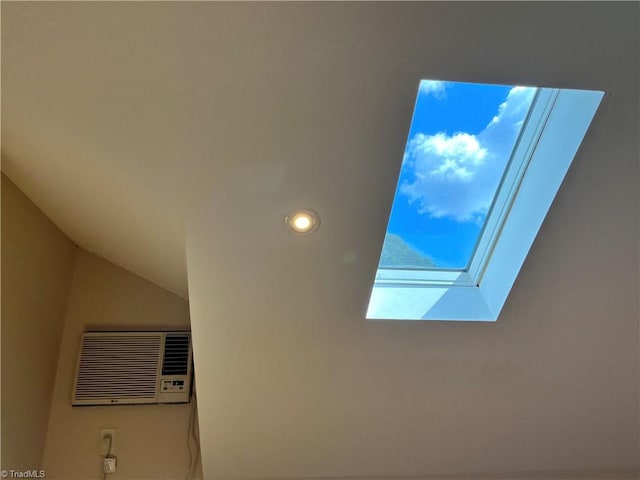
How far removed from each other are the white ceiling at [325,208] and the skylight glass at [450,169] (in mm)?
258

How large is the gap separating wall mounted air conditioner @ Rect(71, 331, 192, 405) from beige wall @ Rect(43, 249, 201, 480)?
0.18ft

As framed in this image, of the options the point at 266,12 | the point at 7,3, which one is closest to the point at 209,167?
the point at 266,12

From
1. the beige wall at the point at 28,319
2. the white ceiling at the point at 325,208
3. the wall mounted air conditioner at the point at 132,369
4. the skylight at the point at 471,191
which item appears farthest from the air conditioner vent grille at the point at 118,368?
the skylight at the point at 471,191

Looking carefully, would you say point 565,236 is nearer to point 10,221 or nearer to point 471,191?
point 471,191

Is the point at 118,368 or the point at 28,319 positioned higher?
the point at 28,319

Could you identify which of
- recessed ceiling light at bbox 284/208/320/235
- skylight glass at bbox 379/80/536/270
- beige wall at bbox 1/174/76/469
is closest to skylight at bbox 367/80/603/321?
skylight glass at bbox 379/80/536/270

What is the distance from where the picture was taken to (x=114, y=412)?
210 cm

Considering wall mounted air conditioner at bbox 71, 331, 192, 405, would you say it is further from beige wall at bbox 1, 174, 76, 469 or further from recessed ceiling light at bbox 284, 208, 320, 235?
recessed ceiling light at bbox 284, 208, 320, 235

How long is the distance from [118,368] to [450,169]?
1.74 m

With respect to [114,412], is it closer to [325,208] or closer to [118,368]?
[118,368]

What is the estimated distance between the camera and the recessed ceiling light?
4.48 feet

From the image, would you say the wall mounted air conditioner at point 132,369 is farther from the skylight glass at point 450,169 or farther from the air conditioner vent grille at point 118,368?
the skylight glass at point 450,169

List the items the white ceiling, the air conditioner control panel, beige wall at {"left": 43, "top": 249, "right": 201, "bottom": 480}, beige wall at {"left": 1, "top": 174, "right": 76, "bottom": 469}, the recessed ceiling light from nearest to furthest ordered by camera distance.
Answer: the white ceiling < the recessed ceiling light < beige wall at {"left": 1, "top": 174, "right": 76, "bottom": 469} < beige wall at {"left": 43, "top": 249, "right": 201, "bottom": 480} < the air conditioner control panel

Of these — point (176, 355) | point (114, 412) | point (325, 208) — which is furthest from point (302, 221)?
point (114, 412)
